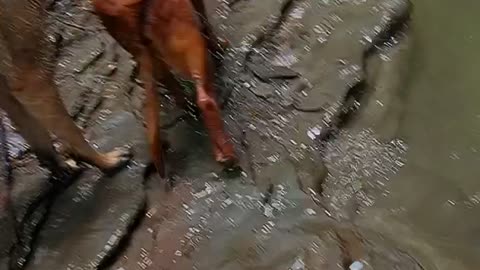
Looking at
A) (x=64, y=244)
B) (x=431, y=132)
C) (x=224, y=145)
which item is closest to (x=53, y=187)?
(x=64, y=244)

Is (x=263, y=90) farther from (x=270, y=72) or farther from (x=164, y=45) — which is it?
(x=164, y=45)

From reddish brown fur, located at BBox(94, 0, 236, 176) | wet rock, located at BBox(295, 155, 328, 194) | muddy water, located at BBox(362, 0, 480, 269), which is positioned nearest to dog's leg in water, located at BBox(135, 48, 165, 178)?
reddish brown fur, located at BBox(94, 0, 236, 176)

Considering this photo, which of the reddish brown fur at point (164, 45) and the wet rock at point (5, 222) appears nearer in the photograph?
the reddish brown fur at point (164, 45)

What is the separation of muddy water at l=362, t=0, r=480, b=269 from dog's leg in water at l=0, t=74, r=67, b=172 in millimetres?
893

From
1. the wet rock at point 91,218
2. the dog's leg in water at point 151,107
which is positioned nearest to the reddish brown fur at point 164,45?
the dog's leg in water at point 151,107

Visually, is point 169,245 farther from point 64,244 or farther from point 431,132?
point 431,132

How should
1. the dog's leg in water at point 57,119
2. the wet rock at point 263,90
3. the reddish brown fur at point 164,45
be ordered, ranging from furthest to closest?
the wet rock at point 263,90, the dog's leg in water at point 57,119, the reddish brown fur at point 164,45

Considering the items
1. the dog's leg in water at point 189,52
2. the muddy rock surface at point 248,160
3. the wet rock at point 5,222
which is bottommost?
the wet rock at point 5,222

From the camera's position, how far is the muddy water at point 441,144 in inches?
83.8

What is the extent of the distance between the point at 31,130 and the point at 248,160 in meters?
0.59

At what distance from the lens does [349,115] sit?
2.44 metres

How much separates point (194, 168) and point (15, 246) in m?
0.52

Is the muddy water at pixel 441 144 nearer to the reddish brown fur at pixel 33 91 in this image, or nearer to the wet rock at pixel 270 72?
the wet rock at pixel 270 72

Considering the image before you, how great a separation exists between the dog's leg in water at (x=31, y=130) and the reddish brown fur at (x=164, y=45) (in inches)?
11.1
